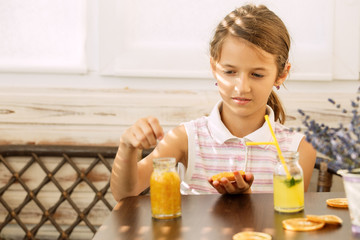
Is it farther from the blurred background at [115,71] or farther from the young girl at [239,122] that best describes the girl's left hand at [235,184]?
the blurred background at [115,71]

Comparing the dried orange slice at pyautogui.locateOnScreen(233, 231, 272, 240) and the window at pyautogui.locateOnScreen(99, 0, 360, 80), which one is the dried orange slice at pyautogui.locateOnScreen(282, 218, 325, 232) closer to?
the dried orange slice at pyautogui.locateOnScreen(233, 231, 272, 240)

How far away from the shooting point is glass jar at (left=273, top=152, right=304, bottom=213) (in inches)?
34.8

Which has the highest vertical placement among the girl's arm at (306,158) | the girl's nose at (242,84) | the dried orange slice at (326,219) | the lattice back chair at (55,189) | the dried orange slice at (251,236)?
the girl's nose at (242,84)

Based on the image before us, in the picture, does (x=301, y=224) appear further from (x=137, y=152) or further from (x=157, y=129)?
(x=137, y=152)

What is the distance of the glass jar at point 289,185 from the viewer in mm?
884

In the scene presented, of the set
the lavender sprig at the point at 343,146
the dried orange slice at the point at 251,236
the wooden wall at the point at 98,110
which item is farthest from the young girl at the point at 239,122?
the lavender sprig at the point at 343,146

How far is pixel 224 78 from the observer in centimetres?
128

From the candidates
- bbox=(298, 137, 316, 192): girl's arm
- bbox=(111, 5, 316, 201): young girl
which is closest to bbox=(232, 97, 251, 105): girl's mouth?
bbox=(111, 5, 316, 201): young girl

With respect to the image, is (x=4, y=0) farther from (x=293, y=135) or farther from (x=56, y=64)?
(x=293, y=135)

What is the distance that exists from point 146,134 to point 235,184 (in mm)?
221

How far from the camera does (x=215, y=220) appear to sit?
87 centimetres

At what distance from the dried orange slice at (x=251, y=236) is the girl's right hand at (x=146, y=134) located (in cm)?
25

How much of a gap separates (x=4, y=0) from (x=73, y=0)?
0.83 ft

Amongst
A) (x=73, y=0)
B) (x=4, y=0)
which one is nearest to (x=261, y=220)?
(x=73, y=0)
